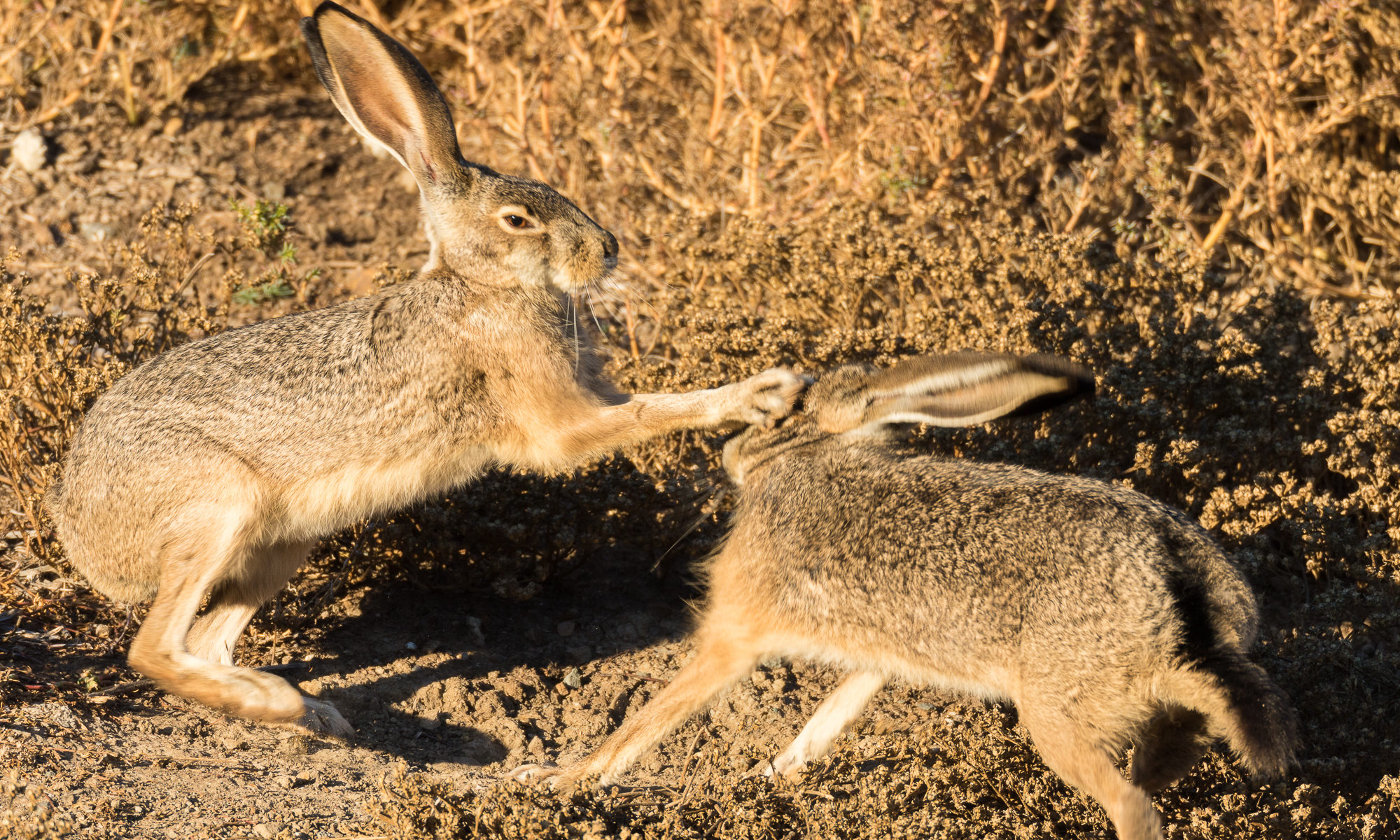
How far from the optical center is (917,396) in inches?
163

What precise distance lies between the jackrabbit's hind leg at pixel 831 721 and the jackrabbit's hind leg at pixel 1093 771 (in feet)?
3.64

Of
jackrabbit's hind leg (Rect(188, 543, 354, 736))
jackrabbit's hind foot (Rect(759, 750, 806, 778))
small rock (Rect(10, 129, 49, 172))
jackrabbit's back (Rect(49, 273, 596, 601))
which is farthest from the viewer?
small rock (Rect(10, 129, 49, 172))

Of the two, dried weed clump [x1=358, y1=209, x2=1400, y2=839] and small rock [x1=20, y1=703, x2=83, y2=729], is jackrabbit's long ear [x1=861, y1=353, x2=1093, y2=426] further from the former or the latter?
small rock [x1=20, y1=703, x2=83, y2=729]

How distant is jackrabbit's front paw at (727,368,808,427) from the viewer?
14.9 feet

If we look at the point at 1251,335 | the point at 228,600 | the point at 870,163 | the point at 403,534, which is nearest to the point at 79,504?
the point at 228,600

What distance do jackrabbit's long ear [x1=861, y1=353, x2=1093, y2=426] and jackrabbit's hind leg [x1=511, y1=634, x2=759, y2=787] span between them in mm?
962

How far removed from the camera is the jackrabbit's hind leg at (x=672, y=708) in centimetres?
436

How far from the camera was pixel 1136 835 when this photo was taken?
3572 millimetres

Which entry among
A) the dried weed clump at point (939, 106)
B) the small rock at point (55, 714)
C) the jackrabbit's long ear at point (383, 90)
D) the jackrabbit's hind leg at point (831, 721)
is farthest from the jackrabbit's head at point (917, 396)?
the small rock at point (55, 714)

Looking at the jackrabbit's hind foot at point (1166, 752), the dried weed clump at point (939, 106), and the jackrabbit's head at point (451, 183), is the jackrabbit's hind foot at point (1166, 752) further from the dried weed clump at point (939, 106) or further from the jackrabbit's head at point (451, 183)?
the dried weed clump at point (939, 106)

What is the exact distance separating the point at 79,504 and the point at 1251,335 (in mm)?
4898

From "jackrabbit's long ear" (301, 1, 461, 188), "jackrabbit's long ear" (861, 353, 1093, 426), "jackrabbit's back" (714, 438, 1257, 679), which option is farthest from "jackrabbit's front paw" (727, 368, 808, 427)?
"jackrabbit's long ear" (301, 1, 461, 188)

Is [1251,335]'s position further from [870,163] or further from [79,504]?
[79,504]

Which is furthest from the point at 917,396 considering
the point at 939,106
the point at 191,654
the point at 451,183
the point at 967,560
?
the point at 939,106
